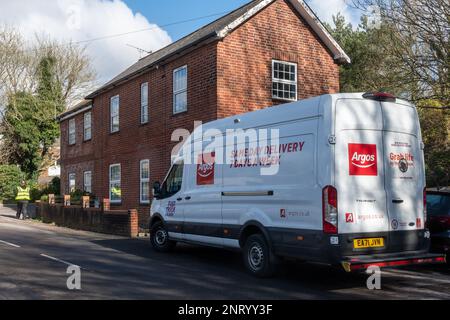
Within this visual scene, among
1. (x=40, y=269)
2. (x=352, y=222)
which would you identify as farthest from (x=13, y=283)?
(x=352, y=222)

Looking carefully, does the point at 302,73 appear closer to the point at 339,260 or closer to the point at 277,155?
the point at 277,155

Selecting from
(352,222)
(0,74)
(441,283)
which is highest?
(0,74)

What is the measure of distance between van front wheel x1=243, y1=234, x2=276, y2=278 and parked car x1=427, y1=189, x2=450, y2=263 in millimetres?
3182

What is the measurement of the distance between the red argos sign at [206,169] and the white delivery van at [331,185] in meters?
0.73

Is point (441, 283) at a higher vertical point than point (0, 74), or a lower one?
lower

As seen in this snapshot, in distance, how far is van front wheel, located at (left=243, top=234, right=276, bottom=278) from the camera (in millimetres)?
8445

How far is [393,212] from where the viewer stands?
786 cm

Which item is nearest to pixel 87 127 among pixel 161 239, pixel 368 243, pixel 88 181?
pixel 88 181

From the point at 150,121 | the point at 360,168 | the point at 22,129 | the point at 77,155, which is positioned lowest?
the point at 360,168

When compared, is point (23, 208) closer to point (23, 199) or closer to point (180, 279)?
point (23, 199)

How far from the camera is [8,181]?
124 feet

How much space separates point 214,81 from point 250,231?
722 centimetres

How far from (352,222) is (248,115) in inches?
115

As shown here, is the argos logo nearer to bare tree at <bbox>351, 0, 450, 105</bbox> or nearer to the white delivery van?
the white delivery van
